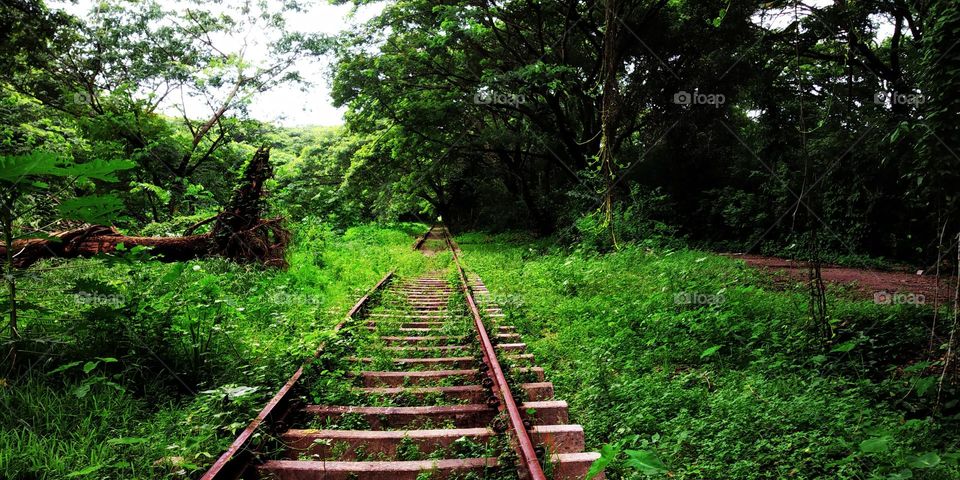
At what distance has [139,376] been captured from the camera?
3596 mm

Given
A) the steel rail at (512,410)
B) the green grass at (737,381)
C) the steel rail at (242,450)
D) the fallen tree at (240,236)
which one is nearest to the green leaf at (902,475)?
the green grass at (737,381)

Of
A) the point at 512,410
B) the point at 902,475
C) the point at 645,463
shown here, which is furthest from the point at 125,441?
the point at 902,475

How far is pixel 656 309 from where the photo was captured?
593cm

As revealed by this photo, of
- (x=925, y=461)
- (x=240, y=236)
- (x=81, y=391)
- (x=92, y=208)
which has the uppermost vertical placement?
(x=92, y=208)

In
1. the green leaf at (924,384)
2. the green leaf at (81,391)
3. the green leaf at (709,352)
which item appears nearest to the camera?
the green leaf at (81,391)

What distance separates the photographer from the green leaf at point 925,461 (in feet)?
8.04

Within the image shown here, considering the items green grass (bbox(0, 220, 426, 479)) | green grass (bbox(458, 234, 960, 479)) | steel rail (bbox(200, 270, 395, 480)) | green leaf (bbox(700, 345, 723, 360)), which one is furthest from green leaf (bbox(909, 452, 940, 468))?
green grass (bbox(0, 220, 426, 479))

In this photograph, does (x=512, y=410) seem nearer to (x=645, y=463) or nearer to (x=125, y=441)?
(x=645, y=463)

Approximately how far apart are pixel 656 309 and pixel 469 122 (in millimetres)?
13810

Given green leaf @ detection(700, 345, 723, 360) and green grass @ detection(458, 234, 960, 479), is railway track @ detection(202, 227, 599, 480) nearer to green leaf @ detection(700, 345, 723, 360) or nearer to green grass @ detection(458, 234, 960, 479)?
green grass @ detection(458, 234, 960, 479)

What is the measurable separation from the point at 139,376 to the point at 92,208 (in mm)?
1412

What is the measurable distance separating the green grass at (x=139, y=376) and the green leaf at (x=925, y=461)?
13.3 feet

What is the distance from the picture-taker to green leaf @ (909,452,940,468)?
8.04ft

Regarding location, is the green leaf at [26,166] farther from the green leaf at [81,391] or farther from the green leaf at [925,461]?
the green leaf at [925,461]
